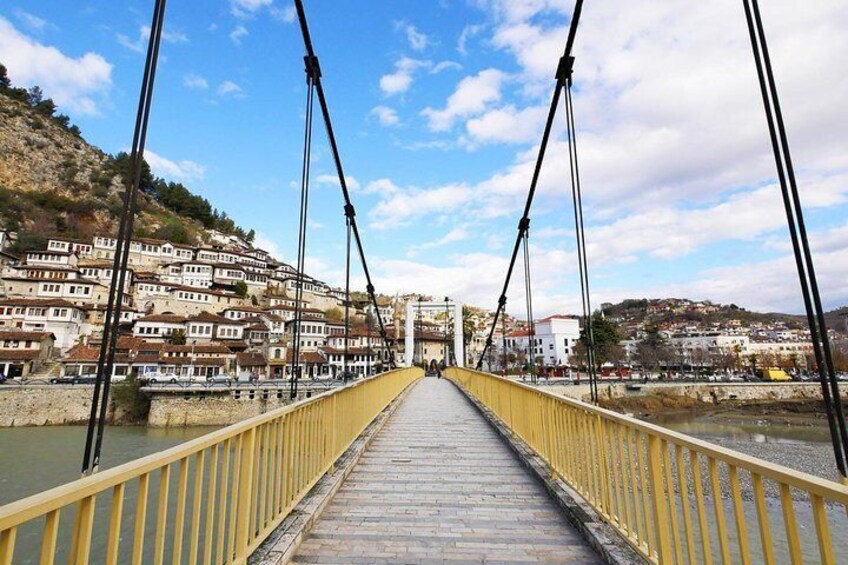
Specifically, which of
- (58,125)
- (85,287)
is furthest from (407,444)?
(58,125)

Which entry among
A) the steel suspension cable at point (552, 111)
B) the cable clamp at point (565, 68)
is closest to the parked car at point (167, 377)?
the steel suspension cable at point (552, 111)

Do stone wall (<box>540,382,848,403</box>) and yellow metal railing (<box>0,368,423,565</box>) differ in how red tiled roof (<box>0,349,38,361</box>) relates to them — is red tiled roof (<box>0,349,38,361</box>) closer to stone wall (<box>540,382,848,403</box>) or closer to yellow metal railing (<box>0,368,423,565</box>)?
yellow metal railing (<box>0,368,423,565</box>)

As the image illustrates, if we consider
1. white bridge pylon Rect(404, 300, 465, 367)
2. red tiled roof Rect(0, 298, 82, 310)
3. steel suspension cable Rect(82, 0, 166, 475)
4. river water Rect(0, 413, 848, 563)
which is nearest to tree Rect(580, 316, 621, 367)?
river water Rect(0, 413, 848, 563)

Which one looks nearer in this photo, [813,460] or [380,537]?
[380,537]

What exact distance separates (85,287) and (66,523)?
162 feet

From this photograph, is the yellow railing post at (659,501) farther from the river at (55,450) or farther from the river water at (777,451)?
the river at (55,450)

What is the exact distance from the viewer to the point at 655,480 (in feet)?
8.43

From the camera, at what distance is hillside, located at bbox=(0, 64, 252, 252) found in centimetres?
7131

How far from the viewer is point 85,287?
50531 mm

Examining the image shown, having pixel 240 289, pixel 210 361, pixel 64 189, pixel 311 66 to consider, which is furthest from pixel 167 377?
pixel 64 189

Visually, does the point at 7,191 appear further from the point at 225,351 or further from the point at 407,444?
the point at 407,444

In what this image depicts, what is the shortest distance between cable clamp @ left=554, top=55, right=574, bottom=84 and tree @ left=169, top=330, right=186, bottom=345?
48.7 meters

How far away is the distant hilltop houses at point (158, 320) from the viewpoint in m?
38.6

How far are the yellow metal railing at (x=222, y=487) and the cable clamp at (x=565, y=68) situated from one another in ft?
20.9
